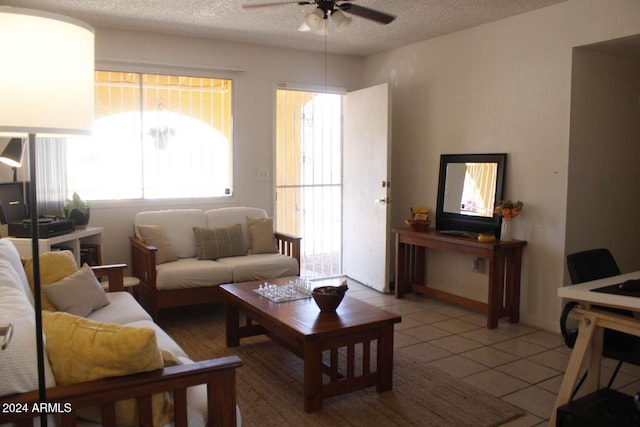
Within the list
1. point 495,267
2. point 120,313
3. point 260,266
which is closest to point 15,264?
point 120,313

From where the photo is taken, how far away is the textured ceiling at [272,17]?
366 centimetres

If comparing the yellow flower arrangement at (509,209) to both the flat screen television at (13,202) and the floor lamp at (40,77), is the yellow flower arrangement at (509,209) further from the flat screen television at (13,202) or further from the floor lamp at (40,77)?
the flat screen television at (13,202)

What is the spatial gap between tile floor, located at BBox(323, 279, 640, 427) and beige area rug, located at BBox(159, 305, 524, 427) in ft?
0.42

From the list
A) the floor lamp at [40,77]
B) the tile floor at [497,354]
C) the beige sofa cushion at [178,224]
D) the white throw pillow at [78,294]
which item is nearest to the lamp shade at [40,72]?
the floor lamp at [40,77]

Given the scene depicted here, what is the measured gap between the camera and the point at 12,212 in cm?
366

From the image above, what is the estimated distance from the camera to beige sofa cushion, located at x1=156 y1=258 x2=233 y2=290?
12.5ft

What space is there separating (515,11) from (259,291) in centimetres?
286

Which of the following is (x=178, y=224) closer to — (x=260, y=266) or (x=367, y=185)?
(x=260, y=266)

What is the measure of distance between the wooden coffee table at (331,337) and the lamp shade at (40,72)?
1.56 m

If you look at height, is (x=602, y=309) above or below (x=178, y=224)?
below

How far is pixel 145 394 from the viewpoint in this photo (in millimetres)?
1582

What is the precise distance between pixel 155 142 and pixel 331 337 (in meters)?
2.93

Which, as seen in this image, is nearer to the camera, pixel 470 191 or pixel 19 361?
pixel 19 361

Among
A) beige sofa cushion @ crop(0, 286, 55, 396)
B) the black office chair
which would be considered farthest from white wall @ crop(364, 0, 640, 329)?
beige sofa cushion @ crop(0, 286, 55, 396)
